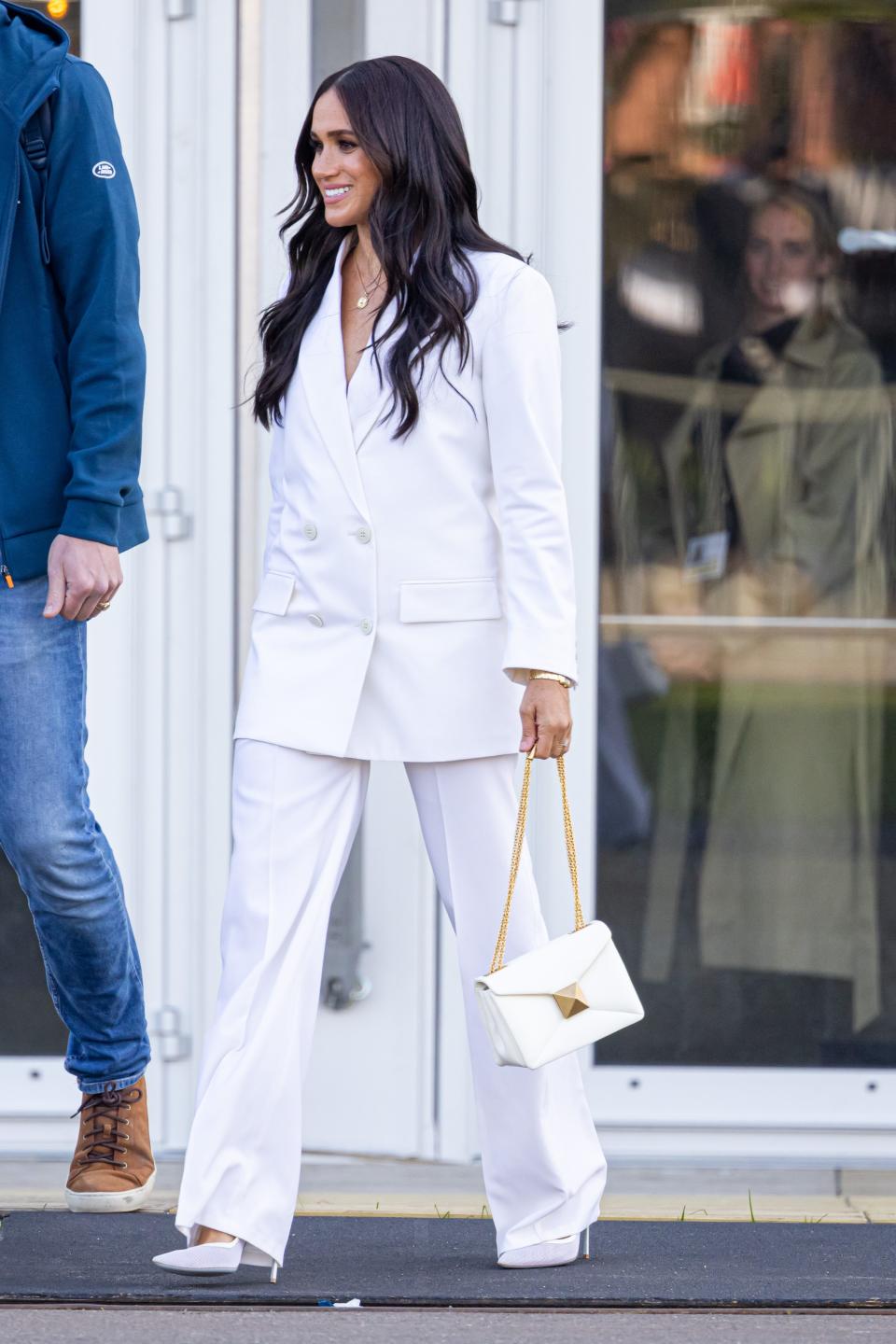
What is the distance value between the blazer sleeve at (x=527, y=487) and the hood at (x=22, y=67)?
31.6 inches

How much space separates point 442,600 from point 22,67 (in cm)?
106

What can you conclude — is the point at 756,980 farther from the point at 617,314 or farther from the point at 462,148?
the point at 462,148

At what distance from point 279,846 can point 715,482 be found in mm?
1812

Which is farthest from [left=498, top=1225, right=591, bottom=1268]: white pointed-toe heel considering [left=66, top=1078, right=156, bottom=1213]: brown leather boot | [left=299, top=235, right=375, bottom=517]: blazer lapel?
[left=299, top=235, right=375, bottom=517]: blazer lapel

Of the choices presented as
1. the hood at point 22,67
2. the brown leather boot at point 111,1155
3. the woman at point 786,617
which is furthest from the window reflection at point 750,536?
the hood at point 22,67

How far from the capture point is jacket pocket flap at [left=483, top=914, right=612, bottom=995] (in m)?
3.06

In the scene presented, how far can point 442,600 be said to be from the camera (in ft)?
10.5

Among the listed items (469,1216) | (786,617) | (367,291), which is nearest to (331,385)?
(367,291)

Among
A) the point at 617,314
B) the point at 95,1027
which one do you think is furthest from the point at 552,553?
the point at 617,314

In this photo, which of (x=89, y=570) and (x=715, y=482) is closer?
(x=89, y=570)

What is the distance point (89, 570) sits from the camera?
3346mm

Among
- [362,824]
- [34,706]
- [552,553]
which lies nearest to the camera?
[552,553]

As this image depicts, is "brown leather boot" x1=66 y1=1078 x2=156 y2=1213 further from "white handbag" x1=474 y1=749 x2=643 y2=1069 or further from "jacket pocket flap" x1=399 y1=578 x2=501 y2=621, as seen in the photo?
"jacket pocket flap" x1=399 y1=578 x2=501 y2=621

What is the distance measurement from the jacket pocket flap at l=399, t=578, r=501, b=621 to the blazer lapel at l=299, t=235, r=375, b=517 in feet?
0.45
